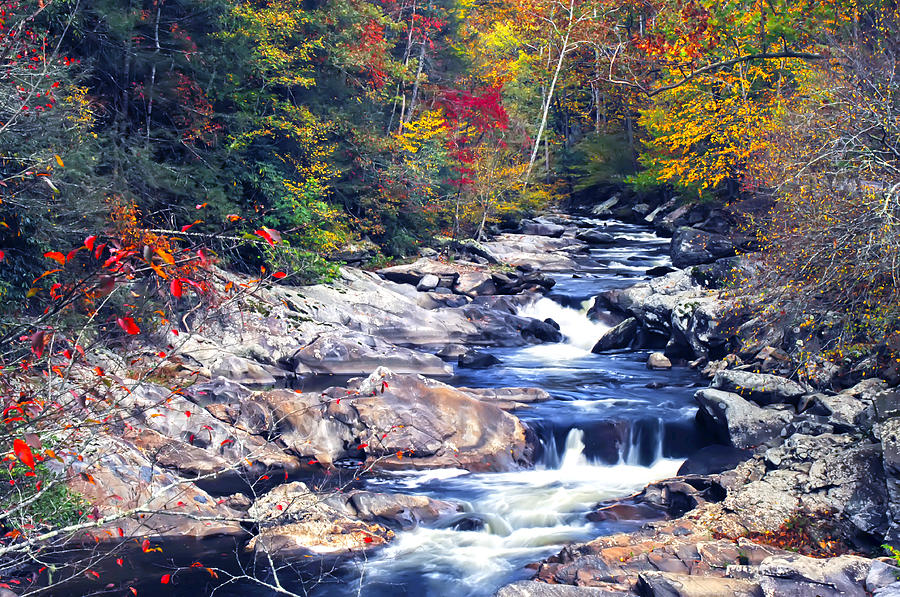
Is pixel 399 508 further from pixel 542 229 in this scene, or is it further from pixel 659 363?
pixel 542 229

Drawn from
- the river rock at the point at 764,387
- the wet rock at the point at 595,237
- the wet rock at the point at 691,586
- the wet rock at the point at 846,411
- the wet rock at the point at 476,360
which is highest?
the wet rock at the point at 595,237

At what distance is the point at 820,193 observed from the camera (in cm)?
1134

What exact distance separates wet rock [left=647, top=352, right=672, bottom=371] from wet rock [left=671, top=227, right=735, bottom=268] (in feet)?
29.8

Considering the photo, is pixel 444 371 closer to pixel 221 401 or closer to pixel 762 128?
pixel 221 401

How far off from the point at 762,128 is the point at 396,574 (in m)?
16.1

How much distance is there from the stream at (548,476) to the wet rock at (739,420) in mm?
739

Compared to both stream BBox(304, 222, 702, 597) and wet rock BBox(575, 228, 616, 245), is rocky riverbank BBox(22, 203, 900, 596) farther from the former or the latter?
wet rock BBox(575, 228, 616, 245)

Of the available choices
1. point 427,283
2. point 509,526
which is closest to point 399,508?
point 509,526

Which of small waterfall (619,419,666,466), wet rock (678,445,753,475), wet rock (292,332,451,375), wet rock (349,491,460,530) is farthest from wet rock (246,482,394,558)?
wet rock (292,332,451,375)

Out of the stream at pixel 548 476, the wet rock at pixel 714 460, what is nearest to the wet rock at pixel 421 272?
the stream at pixel 548 476

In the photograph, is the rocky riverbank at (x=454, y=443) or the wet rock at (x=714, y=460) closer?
the rocky riverbank at (x=454, y=443)

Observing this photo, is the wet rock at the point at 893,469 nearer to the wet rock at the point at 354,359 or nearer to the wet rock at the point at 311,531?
the wet rock at the point at 311,531

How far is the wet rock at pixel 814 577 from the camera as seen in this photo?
6285mm

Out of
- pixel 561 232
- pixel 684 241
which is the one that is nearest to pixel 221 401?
pixel 684 241
